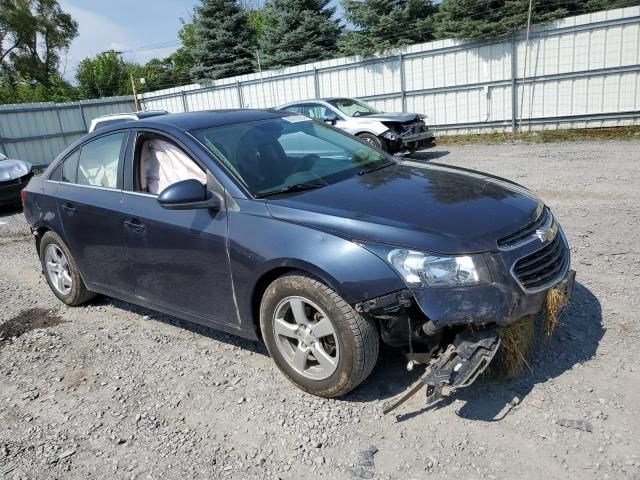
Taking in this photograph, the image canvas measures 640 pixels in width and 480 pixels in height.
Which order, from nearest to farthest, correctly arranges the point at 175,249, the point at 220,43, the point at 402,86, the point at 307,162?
the point at 175,249 < the point at 307,162 < the point at 402,86 < the point at 220,43

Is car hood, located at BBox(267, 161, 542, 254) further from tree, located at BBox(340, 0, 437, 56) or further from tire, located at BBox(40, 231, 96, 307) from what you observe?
tree, located at BBox(340, 0, 437, 56)

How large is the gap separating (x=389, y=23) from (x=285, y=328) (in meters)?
17.8

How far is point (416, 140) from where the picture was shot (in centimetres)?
1152

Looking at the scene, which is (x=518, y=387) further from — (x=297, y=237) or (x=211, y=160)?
(x=211, y=160)

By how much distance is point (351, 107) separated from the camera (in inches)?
496

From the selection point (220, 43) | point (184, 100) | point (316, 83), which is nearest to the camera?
point (316, 83)

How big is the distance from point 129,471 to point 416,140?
9902mm

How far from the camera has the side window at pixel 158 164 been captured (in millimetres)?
3732

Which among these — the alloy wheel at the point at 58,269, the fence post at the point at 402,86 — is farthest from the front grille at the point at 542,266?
the fence post at the point at 402,86

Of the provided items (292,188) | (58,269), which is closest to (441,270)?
(292,188)

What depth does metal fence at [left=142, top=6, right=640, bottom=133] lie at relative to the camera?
41.9ft

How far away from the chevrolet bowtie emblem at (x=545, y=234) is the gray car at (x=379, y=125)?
818 cm

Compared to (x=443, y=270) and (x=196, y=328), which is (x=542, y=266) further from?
(x=196, y=328)

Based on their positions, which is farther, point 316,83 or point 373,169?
point 316,83
